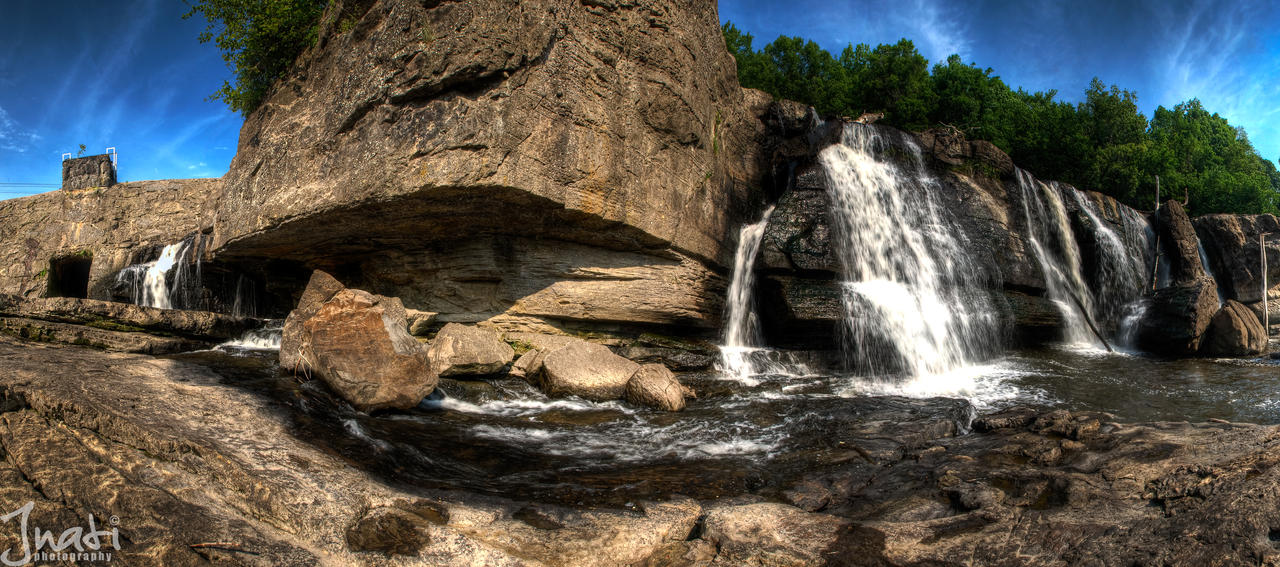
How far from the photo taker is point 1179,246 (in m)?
18.1

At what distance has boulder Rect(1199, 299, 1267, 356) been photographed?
12.7m

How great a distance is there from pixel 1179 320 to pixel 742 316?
32.4ft

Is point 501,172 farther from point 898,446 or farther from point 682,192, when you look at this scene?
point 898,446

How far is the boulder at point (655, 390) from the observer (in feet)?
26.7

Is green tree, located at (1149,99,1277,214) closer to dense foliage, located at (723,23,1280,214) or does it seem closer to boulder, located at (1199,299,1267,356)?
dense foliage, located at (723,23,1280,214)

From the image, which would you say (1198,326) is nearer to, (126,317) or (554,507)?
(554,507)

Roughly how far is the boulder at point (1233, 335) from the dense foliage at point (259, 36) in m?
19.8

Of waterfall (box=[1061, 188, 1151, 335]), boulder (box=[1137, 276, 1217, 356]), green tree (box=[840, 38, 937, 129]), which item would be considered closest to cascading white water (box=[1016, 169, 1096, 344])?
waterfall (box=[1061, 188, 1151, 335])

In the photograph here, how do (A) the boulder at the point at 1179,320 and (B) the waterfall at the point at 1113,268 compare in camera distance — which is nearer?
(A) the boulder at the point at 1179,320

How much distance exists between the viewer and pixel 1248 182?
26.1m

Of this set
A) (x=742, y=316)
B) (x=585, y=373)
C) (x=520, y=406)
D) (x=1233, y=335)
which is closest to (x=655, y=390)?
(x=585, y=373)

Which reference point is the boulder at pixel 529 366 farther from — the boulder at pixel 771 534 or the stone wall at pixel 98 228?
the stone wall at pixel 98 228

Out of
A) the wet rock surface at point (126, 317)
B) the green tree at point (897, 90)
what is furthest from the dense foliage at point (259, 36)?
the green tree at point (897, 90)

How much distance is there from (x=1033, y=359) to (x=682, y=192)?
8.16m
